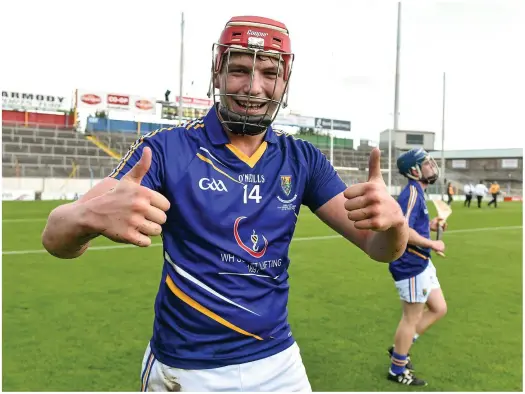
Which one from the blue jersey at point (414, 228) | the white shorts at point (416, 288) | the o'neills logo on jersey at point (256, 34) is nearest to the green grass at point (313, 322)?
the white shorts at point (416, 288)

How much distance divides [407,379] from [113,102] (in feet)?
169

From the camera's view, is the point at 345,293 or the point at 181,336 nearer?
the point at 181,336

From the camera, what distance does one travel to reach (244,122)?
247 cm

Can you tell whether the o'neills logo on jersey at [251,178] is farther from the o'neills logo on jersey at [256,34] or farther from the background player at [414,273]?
the background player at [414,273]

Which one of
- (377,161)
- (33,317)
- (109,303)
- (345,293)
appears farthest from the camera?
(345,293)

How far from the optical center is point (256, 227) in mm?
2430

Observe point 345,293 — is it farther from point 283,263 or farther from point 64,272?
point 283,263

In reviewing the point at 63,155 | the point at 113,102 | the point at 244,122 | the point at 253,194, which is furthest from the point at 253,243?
the point at 113,102

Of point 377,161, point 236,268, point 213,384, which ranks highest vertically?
point 377,161

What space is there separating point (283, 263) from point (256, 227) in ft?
0.82

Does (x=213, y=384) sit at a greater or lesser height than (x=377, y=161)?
lesser

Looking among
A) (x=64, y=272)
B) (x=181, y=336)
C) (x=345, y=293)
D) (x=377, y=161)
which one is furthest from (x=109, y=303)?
(x=377, y=161)

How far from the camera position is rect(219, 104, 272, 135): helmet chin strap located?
2475 mm

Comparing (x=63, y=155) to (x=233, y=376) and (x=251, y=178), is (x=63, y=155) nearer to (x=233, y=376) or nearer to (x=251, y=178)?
(x=251, y=178)
